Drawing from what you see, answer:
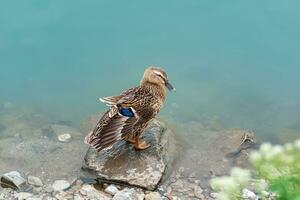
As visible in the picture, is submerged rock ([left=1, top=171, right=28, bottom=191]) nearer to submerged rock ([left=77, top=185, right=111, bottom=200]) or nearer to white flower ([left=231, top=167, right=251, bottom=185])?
submerged rock ([left=77, top=185, right=111, bottom=200])

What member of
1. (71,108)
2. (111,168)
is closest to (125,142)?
(111,168)

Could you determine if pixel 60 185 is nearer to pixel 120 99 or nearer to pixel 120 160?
pixel 120 160

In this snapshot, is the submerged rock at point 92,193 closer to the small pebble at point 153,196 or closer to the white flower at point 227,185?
the small pebble at point 153,196

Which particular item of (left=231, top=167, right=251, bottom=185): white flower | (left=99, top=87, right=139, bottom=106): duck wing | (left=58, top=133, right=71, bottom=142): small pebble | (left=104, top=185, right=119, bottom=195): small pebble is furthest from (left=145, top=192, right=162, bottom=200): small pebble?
(left=231, top=167, right=251, bottom=185): white flower

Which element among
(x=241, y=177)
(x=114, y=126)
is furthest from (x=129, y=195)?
(x=241, y=177)

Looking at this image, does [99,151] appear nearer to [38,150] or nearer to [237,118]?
[38,150]

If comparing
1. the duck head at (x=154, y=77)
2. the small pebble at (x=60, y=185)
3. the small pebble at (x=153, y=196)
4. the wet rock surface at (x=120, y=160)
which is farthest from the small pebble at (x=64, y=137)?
the small pebble at (x=153, y=196)
